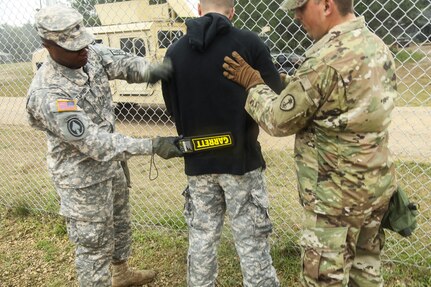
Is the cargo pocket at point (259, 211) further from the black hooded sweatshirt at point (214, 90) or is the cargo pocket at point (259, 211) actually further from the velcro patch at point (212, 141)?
the velcro patch at point (212, 141)

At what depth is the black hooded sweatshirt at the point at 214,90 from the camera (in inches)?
72.7

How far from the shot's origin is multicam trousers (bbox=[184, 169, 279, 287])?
81.7 inches

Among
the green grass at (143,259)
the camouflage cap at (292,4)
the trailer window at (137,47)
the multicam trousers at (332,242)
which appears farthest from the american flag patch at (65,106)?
the trailer window at (137,47)

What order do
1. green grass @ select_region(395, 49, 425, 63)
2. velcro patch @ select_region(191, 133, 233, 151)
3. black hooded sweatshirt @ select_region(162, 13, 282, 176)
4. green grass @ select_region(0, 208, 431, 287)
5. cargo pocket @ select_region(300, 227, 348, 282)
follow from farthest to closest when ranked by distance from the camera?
green grass @ select_region(395, 49, 425, 63), green grass @ select_region(0, 208, 431, 287), velcro patch @ select_region(191, 133, 233, 151), black hooded sweatshirt @ select_region(162, 13, 282, 176), cargo pocket @ select_region(300, 227, 348, 282)

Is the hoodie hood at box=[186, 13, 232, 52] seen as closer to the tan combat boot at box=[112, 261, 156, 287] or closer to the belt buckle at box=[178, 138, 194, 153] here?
the belt buckle at box=[178, 138, 194, 153]

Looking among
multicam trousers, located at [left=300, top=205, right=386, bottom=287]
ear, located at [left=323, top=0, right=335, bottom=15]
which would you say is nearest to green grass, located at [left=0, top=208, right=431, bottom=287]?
multicam trousers, located at [left=300, top=205, right=386, bottom=287]

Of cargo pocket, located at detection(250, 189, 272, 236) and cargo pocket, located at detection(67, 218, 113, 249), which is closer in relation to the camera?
cargo pocket, located at detection(250, 189, 272, 236)

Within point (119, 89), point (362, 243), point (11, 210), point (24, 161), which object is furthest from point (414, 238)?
point (119, 89)

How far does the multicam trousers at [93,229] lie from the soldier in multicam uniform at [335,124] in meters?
1.11

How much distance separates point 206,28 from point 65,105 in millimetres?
807

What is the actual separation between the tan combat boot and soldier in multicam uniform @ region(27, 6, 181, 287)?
0.86 feet

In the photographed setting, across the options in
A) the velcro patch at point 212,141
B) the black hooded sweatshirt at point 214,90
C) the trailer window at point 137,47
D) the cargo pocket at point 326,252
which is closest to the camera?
the cargo pocket at point 326,252

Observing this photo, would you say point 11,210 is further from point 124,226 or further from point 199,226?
point 199,226

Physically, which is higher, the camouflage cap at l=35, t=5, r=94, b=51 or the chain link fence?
the camouflage cap at l=35, t=5, r=94, b=51
